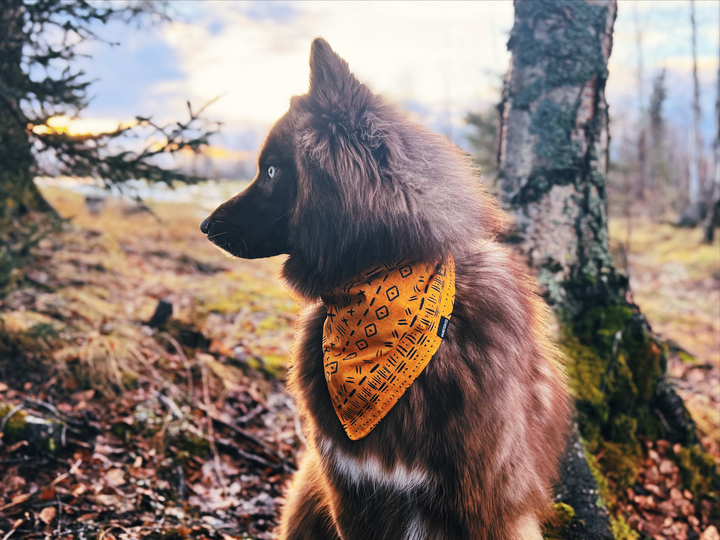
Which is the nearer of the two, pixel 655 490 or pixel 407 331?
pixel 407 331

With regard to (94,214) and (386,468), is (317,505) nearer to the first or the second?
(386,468)

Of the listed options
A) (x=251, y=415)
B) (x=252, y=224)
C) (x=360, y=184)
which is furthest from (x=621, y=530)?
(x=251, y=415)

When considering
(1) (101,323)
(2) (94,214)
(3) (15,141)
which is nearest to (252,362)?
(1) (101,323)

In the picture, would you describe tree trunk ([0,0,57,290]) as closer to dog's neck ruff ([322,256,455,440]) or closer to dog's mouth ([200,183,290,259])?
dog's mouth ([200,183,290,259])

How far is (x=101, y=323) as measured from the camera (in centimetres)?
443

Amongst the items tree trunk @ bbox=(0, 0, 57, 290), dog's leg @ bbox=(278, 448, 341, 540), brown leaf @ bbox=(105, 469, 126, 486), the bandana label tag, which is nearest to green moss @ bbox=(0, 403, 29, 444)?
brown leaf @ bbox=(105, 469, 126, 486)

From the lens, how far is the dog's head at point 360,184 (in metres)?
1.97

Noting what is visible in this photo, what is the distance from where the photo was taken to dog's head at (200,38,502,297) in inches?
77.5

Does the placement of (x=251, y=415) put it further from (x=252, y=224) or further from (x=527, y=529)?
(x=527, y=529)

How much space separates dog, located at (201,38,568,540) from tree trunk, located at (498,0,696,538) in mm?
1147

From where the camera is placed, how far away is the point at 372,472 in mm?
1980

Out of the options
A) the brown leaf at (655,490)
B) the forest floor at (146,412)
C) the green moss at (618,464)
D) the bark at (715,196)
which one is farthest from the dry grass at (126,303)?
the bark at (715,196)

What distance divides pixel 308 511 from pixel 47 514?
4.65ft

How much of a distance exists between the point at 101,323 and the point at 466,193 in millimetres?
3961
